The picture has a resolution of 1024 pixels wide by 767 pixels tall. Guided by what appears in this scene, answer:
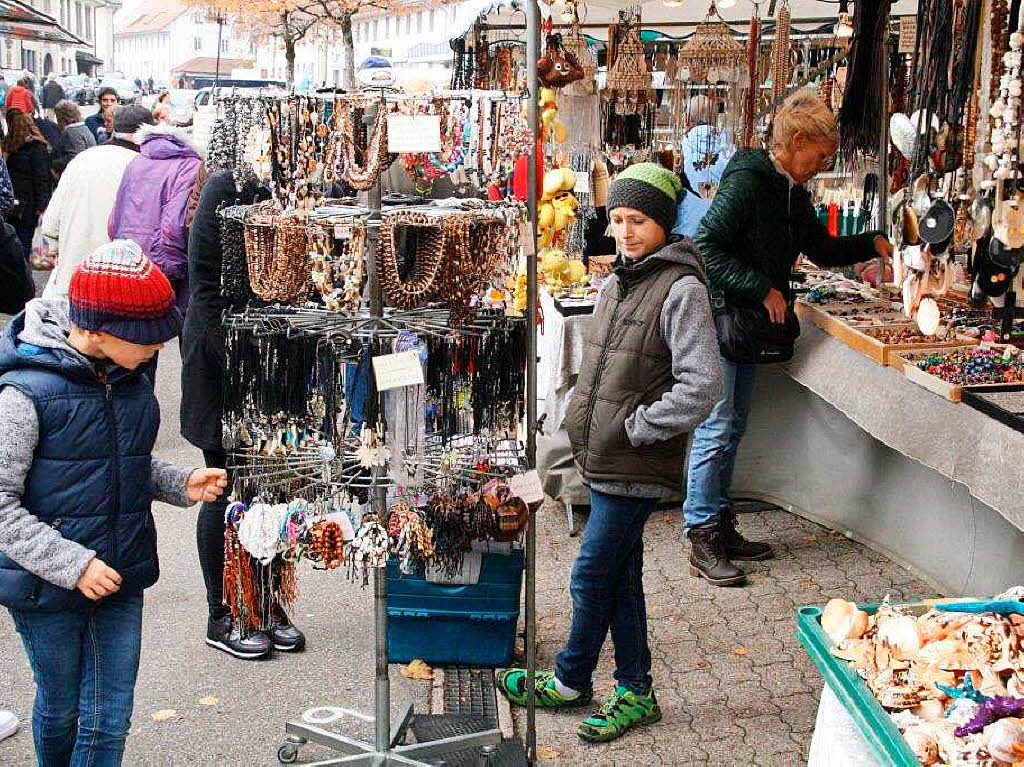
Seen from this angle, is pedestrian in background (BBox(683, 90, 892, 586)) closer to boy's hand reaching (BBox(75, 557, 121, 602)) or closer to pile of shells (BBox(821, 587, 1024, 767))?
pile of shells (BBox(821, 587, 1024, 767))

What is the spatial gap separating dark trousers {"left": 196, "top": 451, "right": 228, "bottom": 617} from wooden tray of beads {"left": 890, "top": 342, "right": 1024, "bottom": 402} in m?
2.40

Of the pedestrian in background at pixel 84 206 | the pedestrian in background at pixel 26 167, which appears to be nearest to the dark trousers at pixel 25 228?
the pedestrian in background at pixel 26 167

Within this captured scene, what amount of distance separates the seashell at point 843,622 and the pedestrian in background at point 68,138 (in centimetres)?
1054

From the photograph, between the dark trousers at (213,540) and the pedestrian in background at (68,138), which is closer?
Answer: the dark trousers at (213,540)

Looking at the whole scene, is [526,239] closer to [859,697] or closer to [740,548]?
[859,697]

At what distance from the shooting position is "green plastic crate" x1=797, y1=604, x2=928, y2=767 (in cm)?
200

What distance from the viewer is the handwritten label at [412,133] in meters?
2.79

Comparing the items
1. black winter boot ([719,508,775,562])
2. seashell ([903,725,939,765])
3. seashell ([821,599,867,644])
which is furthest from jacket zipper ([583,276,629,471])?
black winter boot ([719,508,775,562])

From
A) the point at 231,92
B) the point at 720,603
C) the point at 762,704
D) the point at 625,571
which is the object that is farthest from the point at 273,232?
the point at 720,603

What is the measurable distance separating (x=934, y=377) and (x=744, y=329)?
0.83 meters

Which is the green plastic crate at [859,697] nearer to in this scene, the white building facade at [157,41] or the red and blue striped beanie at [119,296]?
the red and blue striped beanie at [119,296]

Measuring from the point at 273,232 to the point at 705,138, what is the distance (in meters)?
4.75

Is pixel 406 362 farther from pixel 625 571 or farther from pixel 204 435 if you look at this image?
pixel 204 435

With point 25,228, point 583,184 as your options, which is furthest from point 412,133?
point 25,228
